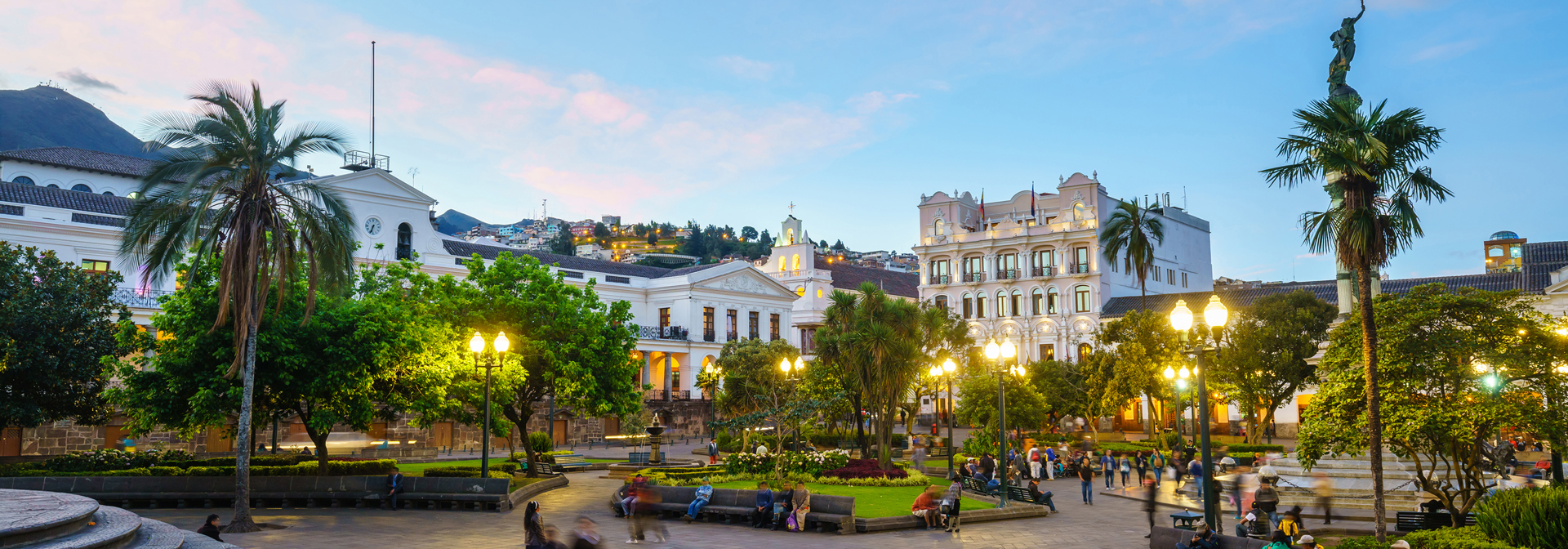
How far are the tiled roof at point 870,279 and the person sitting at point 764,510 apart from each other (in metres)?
64.6

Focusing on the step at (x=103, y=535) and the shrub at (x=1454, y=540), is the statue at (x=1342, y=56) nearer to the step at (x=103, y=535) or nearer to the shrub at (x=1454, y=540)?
the shrub at (x=1454, y=540)

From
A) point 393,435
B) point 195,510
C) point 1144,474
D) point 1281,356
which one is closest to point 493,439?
point 393,435

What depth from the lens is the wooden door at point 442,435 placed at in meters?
49.1

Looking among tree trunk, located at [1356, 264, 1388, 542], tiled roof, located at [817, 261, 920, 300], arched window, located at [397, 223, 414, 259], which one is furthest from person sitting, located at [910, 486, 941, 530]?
tiled roof, located at [817, 261, 920, 300]

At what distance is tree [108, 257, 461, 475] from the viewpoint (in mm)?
21906

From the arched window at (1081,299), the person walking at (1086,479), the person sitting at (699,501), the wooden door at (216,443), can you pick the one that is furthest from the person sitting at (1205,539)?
the arched window at (1081,299)

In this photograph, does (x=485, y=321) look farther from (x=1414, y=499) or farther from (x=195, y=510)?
(x=1414, y=499)

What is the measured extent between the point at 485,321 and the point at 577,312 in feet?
9.54

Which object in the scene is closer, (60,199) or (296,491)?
(296,491)

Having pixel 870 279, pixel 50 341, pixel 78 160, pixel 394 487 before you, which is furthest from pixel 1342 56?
pixel 870 279

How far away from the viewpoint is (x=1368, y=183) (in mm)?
16016

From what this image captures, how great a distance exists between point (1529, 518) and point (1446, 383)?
150 inches

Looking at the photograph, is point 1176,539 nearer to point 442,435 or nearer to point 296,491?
point 296,491

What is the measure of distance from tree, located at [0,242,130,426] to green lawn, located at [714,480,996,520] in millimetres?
17843
